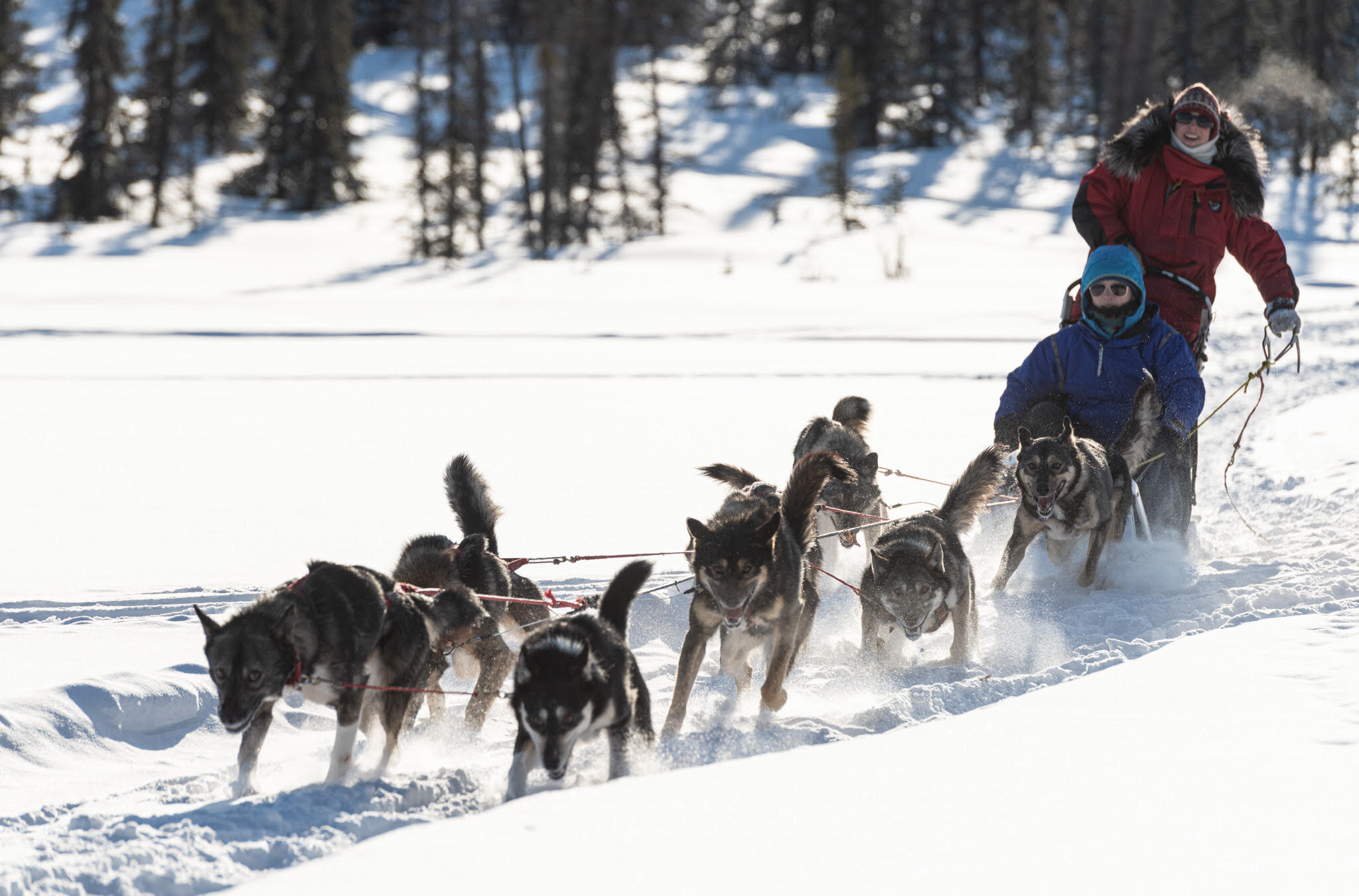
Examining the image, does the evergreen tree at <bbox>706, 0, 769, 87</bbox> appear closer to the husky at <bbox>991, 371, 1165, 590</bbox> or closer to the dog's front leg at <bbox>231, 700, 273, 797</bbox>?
the husky at <bbox>991, 371, 1165, 590</bbox>

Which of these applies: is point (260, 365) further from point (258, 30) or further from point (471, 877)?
point (258, 30)

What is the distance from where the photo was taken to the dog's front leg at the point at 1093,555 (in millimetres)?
5570

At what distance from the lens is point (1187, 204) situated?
20.8ft

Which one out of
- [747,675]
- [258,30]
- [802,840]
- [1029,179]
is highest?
[258,30]

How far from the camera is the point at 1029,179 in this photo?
34281mm

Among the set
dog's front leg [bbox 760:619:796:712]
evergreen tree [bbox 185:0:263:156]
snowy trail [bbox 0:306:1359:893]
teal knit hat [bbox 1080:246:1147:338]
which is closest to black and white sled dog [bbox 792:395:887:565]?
snowy trail [bbox 0:306:1359:893]

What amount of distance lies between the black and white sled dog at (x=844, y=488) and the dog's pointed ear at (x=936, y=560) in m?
1.36

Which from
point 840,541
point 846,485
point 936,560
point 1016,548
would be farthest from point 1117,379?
point 936,560

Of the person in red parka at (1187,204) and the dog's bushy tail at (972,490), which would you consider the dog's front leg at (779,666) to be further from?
the person in red parka at (1187,204)

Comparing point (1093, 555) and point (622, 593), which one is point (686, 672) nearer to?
point (622, 593)

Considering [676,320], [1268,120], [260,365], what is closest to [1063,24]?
[1268,120]

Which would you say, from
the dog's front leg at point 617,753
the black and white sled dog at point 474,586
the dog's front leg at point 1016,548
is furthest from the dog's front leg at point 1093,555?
the dog's front leg at point 617,753

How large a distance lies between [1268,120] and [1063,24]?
451 inches

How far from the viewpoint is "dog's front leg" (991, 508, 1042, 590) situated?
5.64 m
